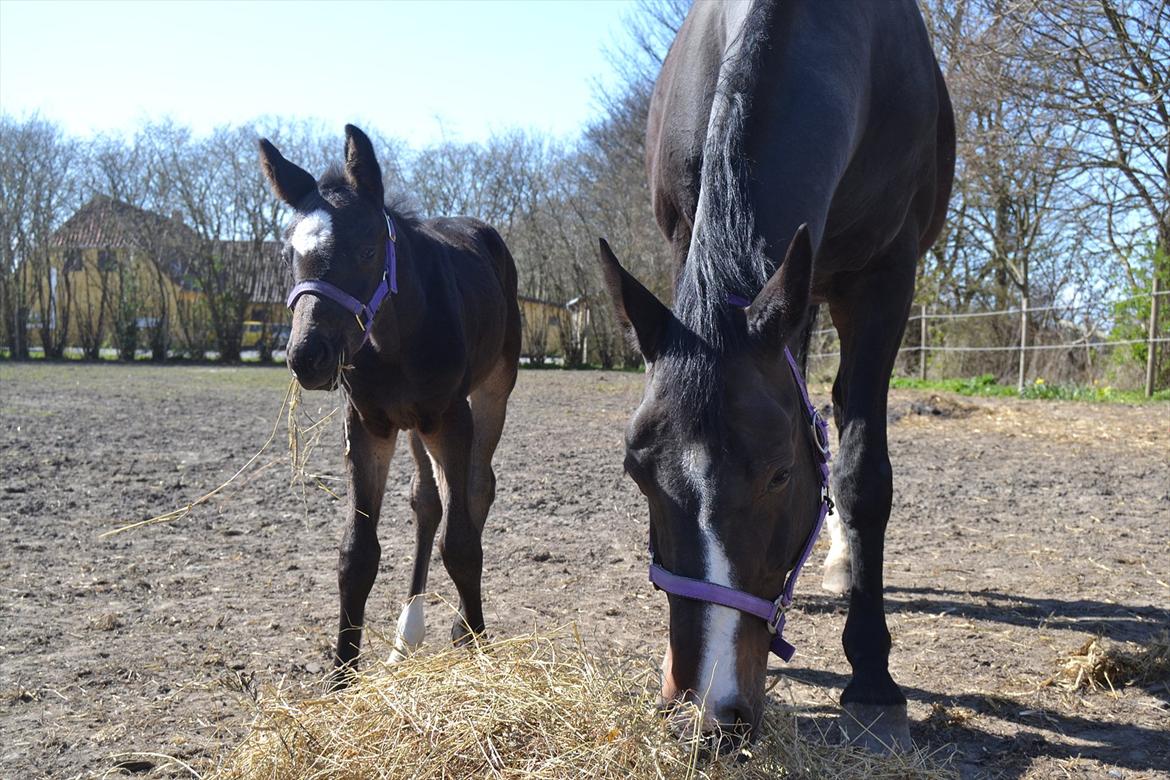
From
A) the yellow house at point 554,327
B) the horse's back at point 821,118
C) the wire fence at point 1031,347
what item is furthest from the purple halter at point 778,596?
the yellow house at point 554,327

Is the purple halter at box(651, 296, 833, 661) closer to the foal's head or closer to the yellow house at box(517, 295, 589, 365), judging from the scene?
the foal's head

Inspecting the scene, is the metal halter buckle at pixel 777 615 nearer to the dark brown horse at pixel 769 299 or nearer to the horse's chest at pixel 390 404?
the dark brown horse at pixel 769 299

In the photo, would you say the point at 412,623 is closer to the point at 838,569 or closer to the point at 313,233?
the point at 313,233

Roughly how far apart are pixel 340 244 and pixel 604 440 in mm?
7245

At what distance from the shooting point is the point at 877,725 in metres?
2.96

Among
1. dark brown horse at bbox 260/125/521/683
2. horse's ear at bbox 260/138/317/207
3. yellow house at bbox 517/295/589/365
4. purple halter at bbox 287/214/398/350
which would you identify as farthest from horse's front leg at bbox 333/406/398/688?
yellow house at bbox 517/295/589/365

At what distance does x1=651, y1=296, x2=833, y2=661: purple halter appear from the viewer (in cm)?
206

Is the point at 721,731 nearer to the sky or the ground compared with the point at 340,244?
nearer to the ground

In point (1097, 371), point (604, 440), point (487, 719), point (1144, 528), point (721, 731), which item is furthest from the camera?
point (1097, 371)

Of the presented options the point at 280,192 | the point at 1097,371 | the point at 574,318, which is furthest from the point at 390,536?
the point at 574,318

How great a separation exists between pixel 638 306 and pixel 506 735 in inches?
44.6

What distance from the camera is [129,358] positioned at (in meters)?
28.3

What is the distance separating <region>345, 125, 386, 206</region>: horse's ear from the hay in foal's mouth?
2.06 metres

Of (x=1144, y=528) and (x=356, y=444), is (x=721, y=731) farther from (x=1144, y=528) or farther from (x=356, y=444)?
(x=1144, y=528)
